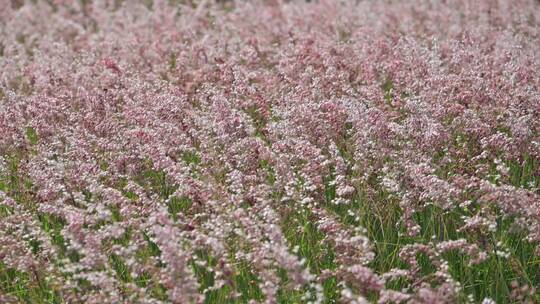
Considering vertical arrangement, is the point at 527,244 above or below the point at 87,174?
below

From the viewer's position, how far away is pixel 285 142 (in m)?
4.93

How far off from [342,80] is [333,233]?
2136mm

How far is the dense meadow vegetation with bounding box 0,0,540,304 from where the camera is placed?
4.01m

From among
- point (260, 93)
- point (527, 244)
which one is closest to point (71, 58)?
point (260, 93)

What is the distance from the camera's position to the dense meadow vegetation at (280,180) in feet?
13.1

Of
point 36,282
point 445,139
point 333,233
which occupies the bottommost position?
point 36,282

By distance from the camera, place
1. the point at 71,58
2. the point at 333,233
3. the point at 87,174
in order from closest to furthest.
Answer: the point at 333,233
the point at 87,174
the point at 71,58

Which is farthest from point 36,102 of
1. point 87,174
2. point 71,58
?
point 71,58

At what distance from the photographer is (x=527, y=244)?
491 centimetres

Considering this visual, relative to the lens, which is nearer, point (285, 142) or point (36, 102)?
point (285, 142)

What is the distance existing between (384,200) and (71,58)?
178 inches

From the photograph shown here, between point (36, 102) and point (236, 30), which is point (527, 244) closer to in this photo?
point (36, 102)

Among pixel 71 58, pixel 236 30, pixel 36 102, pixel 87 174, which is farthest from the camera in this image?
pixel 236 30

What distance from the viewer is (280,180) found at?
15.2 feet
